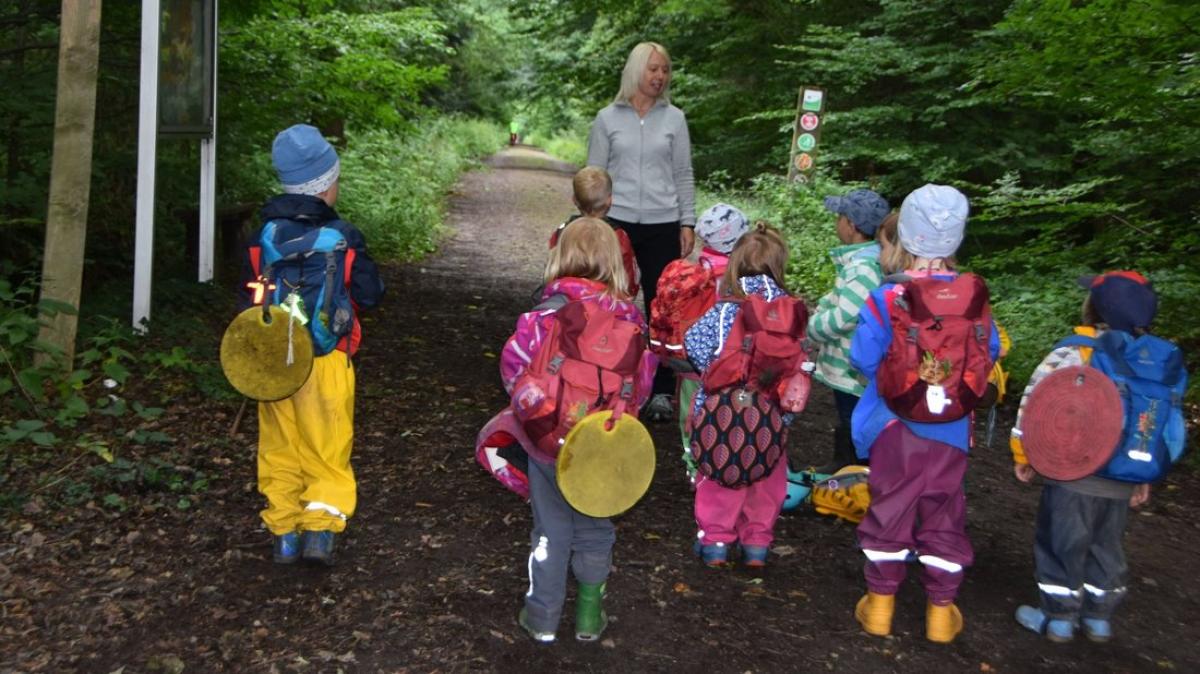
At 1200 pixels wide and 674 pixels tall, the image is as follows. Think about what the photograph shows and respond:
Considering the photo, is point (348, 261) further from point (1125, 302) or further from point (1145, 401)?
point (1145, 401)

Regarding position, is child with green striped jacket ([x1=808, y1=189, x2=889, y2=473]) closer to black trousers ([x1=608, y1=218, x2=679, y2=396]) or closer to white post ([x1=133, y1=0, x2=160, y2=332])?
black trousers ([x1=608, y1=218, x2=679, y2=396])

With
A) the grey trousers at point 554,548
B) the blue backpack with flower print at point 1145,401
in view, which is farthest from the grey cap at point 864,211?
the grey trousers at point 554,548

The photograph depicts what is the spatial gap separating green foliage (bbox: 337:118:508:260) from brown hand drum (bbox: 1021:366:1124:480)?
31.6 feet

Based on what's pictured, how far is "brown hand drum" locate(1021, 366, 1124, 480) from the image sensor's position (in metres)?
3.79

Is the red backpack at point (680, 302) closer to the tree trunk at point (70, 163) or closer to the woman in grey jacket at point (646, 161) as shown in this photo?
the woman in grey jacket at point (646, 161)

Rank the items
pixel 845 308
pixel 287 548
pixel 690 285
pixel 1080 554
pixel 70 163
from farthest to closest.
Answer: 1. pixel 70 163
2. pixel 690 285
3. pixel 845 308
4. pixel 287 548
5. pixel 1080 554

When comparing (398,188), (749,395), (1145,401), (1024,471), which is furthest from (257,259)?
(398,188)

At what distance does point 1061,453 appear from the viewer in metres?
3.87

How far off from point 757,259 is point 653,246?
2026mm

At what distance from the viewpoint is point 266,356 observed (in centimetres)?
404

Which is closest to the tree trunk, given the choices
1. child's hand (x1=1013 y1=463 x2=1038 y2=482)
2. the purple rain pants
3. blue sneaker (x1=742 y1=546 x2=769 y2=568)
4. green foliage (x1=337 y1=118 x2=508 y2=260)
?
blue sneaker (x1=742 y1=546 x2=769 y2=568)

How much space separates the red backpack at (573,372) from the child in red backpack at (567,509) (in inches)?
5.3

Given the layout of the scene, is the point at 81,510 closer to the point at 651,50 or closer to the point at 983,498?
the point at 651,50

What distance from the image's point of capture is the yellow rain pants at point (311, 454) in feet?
14.5
